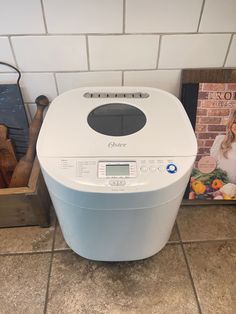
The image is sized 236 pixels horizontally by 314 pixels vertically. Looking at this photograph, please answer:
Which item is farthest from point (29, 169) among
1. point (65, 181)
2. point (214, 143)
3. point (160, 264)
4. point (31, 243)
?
point (214, 143)

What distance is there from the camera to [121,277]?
83cm

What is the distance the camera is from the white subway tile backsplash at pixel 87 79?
85 cm

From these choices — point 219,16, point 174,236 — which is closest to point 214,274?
point 174,236

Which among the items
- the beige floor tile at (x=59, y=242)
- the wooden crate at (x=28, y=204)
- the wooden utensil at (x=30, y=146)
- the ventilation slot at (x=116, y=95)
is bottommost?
the beige floor tile at (x=59, y=242)

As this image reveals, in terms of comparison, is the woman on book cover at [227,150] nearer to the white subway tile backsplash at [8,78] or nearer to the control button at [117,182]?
the control button at [117,182]

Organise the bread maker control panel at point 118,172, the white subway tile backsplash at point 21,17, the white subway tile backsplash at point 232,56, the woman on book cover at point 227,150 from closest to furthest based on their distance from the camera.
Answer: the bread maker control panel at point 118,172 < the white subway tile backsplash at point 21,17 < the white subway tile backsplash at point 232,56 < the woman on book cover at point 227,150

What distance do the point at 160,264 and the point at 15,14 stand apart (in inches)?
32.0

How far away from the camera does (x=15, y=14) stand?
2.37ft

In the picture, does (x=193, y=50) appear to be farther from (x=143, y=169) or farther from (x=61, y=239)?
(x=61, y=239)

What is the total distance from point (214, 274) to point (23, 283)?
1.84 ft

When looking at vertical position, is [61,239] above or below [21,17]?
below

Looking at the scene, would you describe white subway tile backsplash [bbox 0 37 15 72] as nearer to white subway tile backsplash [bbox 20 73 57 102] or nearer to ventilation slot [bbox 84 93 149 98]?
white subway tile backsplash [bbox 20 73 57 102]

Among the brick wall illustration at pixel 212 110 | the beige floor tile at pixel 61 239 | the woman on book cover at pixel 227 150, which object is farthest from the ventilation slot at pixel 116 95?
the beige floor tile at pixel 61 239

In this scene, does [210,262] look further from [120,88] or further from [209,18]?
[209,18]
